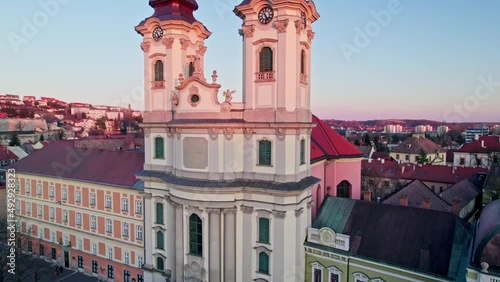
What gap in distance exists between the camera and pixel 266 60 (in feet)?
69.8

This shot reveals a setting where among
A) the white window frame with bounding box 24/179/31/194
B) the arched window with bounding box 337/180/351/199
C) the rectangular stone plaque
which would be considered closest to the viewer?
the rectangular stone plaque

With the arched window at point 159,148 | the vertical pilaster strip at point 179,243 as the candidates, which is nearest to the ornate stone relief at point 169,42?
the arched window at point 159,148

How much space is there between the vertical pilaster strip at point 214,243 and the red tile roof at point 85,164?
437 inches

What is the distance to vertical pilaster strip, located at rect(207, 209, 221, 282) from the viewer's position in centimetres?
2159

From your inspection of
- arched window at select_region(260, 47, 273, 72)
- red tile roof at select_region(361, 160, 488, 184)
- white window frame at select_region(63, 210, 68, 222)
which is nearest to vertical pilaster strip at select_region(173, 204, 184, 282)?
arched window at select_region(260, 47, 273, 72)

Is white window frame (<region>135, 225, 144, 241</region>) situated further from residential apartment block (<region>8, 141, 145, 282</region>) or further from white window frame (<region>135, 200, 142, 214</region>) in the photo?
white window frame (<region>135, 200, 142, 214</region>)

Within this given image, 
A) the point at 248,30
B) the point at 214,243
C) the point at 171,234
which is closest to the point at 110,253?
the point at 171,234

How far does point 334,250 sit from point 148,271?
13.3m

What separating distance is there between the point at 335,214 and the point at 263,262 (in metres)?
5.45

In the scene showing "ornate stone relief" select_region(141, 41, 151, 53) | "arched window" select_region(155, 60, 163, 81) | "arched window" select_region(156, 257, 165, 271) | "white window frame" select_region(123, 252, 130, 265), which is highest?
"ornate stone relief" select_region(141, 41, 151, 53)

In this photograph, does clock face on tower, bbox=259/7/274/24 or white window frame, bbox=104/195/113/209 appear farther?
white window frame, bbox=104/195/113/209

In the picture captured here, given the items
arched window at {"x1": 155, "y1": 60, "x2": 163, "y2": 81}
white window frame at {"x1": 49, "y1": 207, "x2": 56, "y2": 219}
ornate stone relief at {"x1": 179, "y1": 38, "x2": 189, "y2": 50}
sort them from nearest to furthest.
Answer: ornate stone relief at {"x1": 179, "y1": 38, "x2": 189, "y2": 50} < arched window at {"x1": 155, "y1": 60, "x2": 163, "y2": 81} < white window frame at {"x1": 49, "y1": 207, "x2": 56, "y2": 219}

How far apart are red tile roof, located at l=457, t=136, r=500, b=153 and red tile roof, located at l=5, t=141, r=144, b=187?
6986cm

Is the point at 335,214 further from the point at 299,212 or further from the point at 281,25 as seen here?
the point at 281,25
